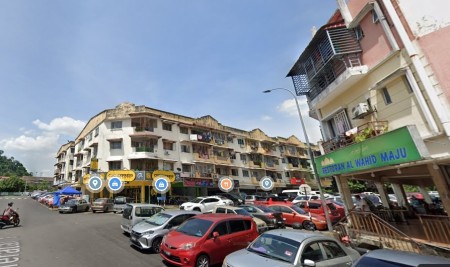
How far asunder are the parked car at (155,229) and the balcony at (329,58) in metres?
10.4

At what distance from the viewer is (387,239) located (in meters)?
9.98

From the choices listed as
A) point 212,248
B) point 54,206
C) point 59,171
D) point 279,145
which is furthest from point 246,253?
point 59,171

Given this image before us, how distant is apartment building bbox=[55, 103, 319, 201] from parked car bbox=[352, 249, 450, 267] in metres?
32.8

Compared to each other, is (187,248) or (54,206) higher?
(54,206)

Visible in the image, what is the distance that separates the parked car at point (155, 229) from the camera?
34.2 feet

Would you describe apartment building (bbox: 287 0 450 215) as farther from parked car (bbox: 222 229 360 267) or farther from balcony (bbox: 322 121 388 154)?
parked car (bbox: 222 229 360 267)

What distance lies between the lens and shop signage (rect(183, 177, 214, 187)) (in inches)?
1521

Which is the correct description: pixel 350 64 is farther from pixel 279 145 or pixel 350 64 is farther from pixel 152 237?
pixel 279 145

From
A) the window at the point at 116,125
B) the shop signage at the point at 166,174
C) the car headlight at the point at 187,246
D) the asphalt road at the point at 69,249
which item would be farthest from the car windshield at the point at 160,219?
the window at the point at 116,125

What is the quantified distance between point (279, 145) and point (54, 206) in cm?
4345

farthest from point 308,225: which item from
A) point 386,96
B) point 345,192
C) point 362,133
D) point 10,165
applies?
point 10,165

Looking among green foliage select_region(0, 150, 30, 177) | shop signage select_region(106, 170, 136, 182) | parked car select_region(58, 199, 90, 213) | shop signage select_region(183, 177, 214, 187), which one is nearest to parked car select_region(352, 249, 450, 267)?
parked car select_region(58, 199, 90, 213)

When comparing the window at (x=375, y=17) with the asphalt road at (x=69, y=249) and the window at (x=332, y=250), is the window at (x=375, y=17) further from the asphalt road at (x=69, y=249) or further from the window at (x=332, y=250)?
the asphalt road at (x=69, y=249)

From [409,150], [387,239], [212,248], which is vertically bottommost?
[387,239]
